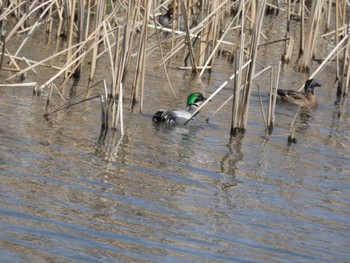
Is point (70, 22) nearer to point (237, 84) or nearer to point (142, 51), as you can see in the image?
point (142, 51)

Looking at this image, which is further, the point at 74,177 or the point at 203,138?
the point at 203,138

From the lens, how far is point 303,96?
12.2 meters

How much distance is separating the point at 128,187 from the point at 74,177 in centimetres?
43

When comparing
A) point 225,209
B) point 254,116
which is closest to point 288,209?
point 225,209

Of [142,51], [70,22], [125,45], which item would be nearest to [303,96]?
[70,22]

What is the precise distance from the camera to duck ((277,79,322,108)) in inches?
480

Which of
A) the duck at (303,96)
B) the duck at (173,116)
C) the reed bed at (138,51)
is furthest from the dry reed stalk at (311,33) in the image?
the duck at (173,116)

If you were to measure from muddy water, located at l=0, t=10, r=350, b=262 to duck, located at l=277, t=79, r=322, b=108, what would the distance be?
1.11 metres

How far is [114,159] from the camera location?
8266 millimetres

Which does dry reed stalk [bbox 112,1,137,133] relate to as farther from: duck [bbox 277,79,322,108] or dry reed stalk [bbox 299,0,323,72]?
dry reed stalk [bbox 299,0,323,72]

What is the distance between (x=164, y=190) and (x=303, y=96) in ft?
17.2

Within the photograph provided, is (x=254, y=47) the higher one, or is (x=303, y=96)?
(x=254, y=47)

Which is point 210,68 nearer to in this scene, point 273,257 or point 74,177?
point 74,177

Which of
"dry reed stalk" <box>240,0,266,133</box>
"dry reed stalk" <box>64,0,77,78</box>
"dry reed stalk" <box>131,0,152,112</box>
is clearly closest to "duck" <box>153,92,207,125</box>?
"dry reed stalk" <box>131,0,152,112</box>
